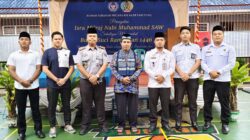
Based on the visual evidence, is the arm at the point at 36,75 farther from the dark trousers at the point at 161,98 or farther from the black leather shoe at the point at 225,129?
the black leather shoe at the point at 225,129

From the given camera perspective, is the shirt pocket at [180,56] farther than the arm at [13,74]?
Yes

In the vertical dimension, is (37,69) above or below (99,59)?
below

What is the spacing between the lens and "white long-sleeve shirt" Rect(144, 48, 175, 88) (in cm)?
441

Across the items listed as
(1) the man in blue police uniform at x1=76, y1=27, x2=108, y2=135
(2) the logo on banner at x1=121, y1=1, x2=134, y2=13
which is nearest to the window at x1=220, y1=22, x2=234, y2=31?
(2) the logo on banner at x1=121, y1=1, x2=134, y2=13

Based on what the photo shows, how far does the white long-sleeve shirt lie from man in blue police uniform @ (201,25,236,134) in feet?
1.64

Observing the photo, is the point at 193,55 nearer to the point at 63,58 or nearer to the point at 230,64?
the point at 230,64

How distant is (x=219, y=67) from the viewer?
437 cm

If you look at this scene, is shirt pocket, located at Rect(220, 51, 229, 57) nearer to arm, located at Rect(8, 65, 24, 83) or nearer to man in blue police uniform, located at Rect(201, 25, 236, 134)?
man in blue police uniform, located at Rect(201, 25, 236, 134)

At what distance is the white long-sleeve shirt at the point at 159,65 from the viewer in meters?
4.41

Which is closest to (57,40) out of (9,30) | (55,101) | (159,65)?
(55,101)

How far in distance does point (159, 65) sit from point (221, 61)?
2.95 feet

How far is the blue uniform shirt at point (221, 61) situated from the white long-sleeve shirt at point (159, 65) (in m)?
0.50

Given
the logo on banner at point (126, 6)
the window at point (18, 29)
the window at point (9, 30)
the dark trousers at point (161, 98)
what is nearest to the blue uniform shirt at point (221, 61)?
the dark trousers at point (161, 98)

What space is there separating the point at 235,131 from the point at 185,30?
1745mm
